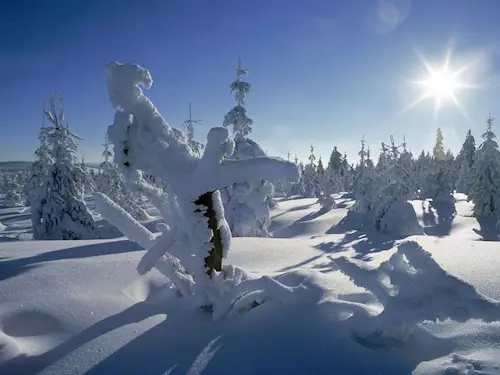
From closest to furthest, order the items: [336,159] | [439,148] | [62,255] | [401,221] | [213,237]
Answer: [213,237] < [62,255] < [401,221] < [439,148] < [336,159]

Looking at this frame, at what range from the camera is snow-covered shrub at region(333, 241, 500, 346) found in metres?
2.88

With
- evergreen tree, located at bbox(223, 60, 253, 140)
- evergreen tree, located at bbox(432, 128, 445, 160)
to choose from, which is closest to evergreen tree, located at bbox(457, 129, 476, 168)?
evergreen tree, located at bbox(432, 128, 445, 160)

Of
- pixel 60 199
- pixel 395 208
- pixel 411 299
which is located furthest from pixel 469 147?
pixel 411 299

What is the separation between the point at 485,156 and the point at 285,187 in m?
45.0

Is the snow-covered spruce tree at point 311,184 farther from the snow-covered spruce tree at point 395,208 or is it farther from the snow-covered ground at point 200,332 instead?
the snow-covered ground at point 200,332

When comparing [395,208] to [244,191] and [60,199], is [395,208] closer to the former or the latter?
[244,191]

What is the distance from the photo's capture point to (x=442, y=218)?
95.7ft

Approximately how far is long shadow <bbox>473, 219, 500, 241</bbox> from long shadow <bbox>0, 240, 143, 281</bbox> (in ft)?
78.0

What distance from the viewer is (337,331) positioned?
3330mm

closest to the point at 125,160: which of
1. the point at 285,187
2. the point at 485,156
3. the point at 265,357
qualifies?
the point at 265,357

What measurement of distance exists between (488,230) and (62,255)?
28.9m

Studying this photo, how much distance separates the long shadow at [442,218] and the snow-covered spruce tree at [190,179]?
962 inches

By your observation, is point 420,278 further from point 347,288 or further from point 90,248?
point 90,248

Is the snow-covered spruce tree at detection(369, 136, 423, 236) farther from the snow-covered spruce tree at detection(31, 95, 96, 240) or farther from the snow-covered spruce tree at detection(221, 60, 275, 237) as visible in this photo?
the snow-covered spruce tree at detection(31, 95, 96, 240)
